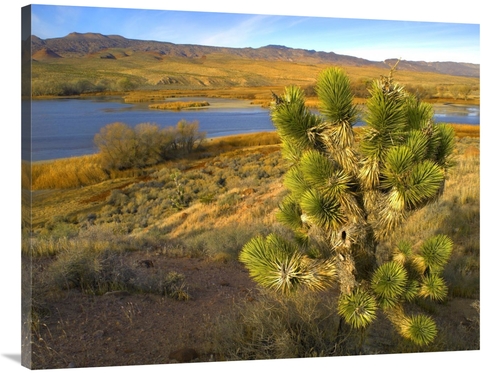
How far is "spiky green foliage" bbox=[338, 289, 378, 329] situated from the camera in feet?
17.9

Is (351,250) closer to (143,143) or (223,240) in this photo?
(223,240)

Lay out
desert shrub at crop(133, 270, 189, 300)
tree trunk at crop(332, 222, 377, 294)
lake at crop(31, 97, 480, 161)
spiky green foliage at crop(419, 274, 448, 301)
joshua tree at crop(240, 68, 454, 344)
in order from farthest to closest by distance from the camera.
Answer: desert shrub at crop(133, 270, 189, 300) → lake at crop(31, 97, 480, 161) → spiky green foliage at crop(419, 274, 448, 301) → tree trunk at crop(332, 222, 377, 294) → joshua tree at crop(240, 68, 454, 344)

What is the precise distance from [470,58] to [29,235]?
18.4 feet

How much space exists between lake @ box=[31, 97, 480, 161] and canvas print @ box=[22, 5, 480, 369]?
0.03 m

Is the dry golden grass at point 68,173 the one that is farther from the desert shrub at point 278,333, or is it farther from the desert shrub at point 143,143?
the desert shrub at point 278,333

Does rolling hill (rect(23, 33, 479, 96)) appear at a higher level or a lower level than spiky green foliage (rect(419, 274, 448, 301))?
higher

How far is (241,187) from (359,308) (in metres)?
5.50

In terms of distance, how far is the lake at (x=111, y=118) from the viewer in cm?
668

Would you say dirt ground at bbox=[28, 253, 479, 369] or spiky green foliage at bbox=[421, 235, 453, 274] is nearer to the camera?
spiky green foliage at bbox=[421, 235, 453, 274]

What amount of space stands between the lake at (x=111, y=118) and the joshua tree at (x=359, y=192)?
2408mm

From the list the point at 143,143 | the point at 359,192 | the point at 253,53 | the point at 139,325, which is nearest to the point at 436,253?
the point at 359,192

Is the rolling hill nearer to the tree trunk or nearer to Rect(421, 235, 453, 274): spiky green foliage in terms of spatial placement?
Rect(421, 235, 453, 274): spiky green foliage

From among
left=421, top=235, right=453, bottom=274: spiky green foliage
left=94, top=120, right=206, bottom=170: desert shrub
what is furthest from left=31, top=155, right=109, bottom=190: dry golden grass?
left=421, top=235, right=453, bottom=274: spiky green foliage
